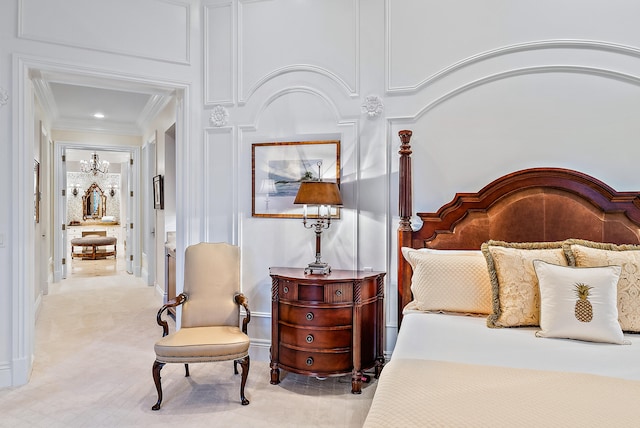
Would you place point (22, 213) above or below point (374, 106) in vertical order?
below

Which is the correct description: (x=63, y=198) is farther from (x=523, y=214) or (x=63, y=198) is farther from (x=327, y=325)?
(x=523, y=214)

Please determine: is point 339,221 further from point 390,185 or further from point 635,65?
point 635,65

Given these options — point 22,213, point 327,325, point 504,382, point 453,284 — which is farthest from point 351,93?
point 22,213

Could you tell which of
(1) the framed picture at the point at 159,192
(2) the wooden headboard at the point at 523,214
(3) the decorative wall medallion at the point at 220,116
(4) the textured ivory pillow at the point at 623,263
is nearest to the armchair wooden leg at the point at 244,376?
(2) the wooden headboard at the point at 523,214

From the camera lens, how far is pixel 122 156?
11352mm

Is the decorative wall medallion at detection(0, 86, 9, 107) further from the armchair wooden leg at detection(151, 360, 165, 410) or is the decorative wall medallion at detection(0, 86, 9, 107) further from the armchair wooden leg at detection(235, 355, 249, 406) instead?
the armchair wooden leg at detection(235, 355, 249, 406)

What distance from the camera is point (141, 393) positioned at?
2779mm

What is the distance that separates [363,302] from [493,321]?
0.90 m

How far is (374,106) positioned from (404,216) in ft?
Result: 3.00

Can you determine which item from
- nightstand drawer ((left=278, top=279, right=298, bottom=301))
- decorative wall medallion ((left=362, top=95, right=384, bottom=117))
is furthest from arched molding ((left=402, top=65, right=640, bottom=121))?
nightstand drawer ((left=278, top=279, right=298, bottom=301))

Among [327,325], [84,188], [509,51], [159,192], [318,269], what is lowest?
[327,325]

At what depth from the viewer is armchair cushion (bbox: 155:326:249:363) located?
2549 millimetres

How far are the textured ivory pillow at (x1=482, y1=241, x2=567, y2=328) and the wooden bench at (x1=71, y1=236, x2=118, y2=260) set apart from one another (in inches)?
376

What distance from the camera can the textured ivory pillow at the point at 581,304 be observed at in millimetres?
1971
